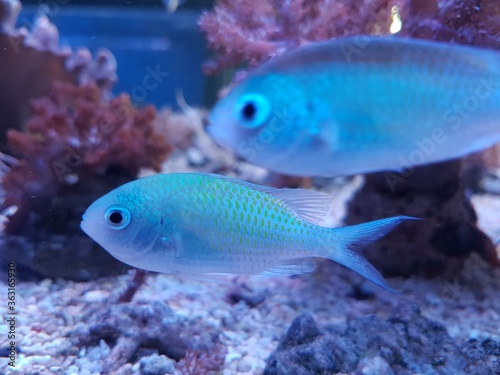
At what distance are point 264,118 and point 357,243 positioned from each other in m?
0.78

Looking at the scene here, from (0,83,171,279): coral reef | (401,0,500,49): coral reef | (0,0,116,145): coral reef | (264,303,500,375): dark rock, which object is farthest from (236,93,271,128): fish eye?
(0,0,116,145): coral reef

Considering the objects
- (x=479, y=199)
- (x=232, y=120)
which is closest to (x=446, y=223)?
(x=479, y=199)

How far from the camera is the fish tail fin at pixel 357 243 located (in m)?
1.88

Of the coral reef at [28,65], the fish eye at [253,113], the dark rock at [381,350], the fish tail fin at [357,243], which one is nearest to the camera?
the fish eye at [253,113]

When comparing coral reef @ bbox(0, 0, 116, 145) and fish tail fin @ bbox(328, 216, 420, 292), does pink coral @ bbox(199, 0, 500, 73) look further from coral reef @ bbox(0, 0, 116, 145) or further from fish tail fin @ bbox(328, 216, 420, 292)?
coral reef @ bbox(0, 0, 116, 145)

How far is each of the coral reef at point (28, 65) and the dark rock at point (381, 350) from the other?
166 inches

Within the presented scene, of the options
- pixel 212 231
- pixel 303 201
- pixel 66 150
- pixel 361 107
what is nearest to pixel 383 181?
pixel 303 201

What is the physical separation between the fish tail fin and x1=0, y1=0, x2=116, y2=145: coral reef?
15.0 feet

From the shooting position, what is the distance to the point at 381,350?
2.56 m

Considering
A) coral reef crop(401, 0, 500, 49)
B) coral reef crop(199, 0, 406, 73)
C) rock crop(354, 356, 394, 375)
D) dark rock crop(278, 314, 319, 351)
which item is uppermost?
coral reef crop(199, 0, 406, 73)

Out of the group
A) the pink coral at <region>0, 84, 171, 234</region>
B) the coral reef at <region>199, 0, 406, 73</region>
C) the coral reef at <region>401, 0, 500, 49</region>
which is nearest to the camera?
the coral reef at <region>401, 0, 500, 49</region>

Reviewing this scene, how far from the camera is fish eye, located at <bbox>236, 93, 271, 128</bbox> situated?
1.40m

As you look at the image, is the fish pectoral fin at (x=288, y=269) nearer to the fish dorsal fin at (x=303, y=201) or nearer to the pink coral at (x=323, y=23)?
the fish dorsal fin at (x=303, y=201)

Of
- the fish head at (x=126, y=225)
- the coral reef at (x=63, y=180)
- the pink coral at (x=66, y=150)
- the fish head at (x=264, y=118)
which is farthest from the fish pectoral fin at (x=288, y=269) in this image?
the pink coral at (x=66, y=150)
